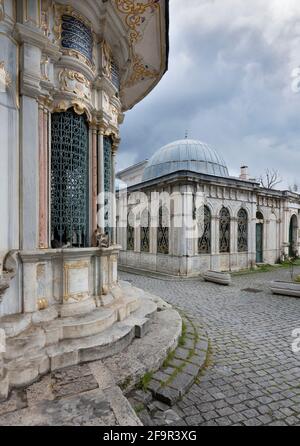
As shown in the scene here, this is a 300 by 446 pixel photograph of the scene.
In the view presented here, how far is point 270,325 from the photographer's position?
19.3 feet

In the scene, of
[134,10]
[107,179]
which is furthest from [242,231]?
[134,10]

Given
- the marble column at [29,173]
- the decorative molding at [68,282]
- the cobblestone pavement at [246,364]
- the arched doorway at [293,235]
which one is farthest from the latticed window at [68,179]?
the arched doorway at [293,235]

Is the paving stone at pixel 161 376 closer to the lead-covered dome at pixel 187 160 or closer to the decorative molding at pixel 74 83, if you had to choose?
the decorative molding at pixel 74 83

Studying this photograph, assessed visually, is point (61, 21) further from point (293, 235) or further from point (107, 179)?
point (293, 235)

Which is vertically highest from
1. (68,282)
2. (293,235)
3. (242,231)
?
(242,231)

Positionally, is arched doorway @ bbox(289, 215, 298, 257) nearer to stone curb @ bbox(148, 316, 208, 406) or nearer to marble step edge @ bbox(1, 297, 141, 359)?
stone curb @ bbox(148, 316, 208, 406)

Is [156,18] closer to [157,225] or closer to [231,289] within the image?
[231,289]

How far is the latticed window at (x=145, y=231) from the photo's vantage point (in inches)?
576

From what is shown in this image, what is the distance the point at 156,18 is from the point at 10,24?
281 centimetres

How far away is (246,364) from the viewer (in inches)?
162

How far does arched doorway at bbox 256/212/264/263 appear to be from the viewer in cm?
1680

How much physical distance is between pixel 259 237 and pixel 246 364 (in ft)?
46.6

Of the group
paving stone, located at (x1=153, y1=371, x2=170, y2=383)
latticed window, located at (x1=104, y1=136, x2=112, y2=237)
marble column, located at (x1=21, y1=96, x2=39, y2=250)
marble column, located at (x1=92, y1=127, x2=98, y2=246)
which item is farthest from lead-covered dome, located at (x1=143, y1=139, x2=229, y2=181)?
paving stone, located at (x1=153, y1=371, x2=170, y2=383)

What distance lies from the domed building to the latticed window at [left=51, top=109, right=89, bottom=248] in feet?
26.2
